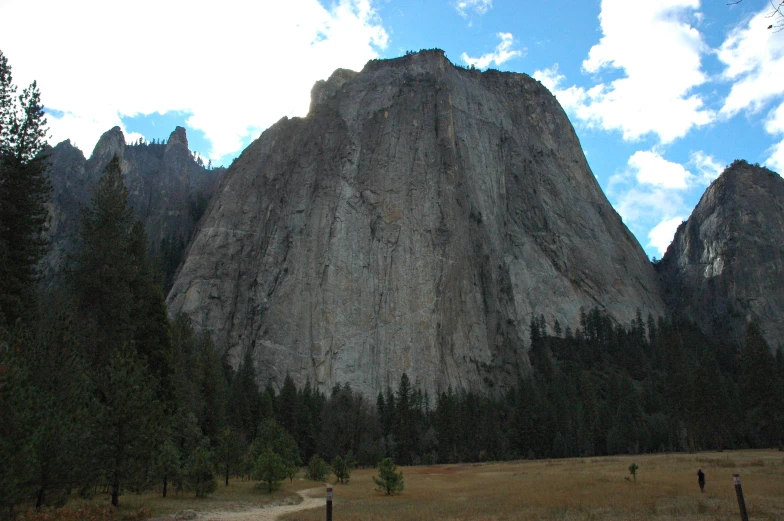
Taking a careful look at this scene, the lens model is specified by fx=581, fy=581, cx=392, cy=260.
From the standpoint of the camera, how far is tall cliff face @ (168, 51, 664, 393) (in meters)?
110

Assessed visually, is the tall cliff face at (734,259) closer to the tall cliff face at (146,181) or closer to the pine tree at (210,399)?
the pine tree at (210,399)

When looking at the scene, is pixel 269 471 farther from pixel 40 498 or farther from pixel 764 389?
pixel 764 389

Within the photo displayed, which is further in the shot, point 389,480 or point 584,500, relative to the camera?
point 389,480

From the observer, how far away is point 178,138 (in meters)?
180

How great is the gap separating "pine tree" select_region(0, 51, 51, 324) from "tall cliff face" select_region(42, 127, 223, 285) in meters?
120

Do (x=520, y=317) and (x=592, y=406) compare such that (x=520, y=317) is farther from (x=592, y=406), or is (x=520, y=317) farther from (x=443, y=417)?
(x=443, y=417)

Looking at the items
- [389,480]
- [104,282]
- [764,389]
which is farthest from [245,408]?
Result: [764,389]

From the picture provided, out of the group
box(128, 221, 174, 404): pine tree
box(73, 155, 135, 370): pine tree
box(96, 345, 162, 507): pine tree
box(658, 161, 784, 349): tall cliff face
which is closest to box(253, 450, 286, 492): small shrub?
box(128, 221, 174, 404): pine tree

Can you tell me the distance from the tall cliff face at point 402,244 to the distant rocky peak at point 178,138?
155ft

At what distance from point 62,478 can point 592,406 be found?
83.7m

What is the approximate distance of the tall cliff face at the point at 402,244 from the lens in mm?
109938

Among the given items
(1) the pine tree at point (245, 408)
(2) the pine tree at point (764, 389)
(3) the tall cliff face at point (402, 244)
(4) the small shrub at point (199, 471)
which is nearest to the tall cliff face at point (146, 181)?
(3) the tall cliff face at point (402, 244)

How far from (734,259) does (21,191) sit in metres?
161

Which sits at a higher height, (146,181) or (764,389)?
(146,181)
